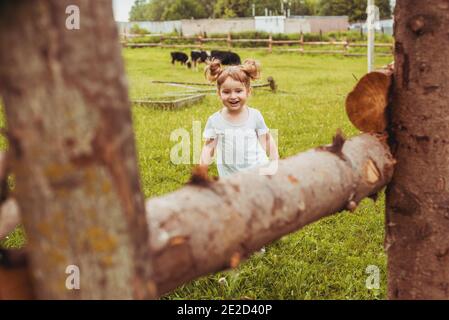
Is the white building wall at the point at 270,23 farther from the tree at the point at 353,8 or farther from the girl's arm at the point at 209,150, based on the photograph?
the girl's arm at the point at 209,150

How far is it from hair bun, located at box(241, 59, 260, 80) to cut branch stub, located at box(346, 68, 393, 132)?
1826mm

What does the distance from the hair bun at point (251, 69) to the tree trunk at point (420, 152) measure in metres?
1.91

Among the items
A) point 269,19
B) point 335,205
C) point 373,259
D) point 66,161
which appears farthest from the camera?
point 269,19

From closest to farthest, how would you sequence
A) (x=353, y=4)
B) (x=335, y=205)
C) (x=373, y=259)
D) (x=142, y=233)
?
1. (x=142, y=233)
2. (x=335, y=205)
3. (x=373, y=259)
4. (x=353, y=4)

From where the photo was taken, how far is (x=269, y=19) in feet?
164

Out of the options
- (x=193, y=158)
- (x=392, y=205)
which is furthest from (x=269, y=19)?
(x=392, y=205)

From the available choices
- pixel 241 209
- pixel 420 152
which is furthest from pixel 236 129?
pixel 241 209

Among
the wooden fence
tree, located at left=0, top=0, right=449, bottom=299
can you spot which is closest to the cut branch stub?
tree, located at left=0, top=0, right=449, bottom=299

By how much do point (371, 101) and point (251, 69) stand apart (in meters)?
1.89

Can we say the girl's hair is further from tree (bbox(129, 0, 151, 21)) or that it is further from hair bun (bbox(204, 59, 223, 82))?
tree (bbox(129, 0, 151, 21))

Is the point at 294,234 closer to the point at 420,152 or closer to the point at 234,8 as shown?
the point at 420,152

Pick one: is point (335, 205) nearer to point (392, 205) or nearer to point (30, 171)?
point (392, 205)

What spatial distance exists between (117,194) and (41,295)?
0.75ft

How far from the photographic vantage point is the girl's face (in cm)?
360
